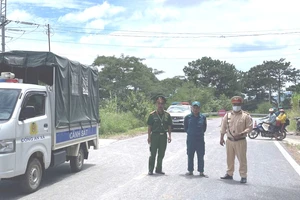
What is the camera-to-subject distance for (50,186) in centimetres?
760

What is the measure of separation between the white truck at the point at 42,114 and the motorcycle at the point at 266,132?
11912 millimetres

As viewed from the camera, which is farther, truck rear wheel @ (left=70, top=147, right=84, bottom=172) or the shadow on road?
truck rear wheel @ (left=70, top=147, right=84, bottom=172)

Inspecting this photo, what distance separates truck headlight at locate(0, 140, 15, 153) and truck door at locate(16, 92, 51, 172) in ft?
0.38

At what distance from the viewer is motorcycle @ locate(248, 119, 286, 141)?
1948 cm

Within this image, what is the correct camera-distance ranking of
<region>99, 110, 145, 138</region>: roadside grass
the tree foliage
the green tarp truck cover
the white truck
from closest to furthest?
the white truck
the green tarp truck cover
<region>99, 110, 145, 138</region>: roadside grass
the tree foliage

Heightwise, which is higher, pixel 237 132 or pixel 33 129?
pixel 33 129

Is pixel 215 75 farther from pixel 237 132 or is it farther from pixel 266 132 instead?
pixel 237 132

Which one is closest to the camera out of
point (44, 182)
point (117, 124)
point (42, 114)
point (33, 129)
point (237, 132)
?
point (33, 129)

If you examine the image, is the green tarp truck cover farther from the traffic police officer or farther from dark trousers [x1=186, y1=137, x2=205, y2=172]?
the traffic police officer

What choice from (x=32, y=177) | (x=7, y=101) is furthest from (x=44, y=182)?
(x=7, y=101)

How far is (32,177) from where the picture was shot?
6980mm

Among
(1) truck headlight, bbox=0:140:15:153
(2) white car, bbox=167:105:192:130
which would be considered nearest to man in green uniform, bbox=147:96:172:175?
(1) truck headlight, bbox=0:140:15:153

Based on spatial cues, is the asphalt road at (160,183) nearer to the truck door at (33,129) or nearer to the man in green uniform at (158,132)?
the man in green uniform at (158,132)

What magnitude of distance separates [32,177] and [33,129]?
0.91 metres
